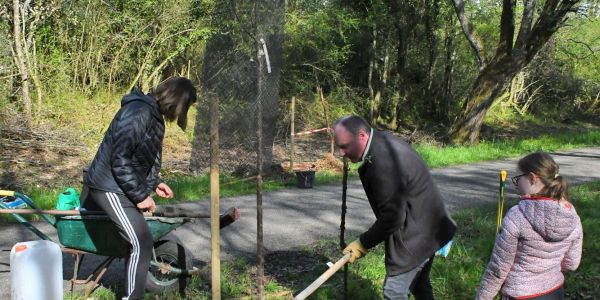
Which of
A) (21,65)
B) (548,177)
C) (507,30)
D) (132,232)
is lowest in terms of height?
(132,232)

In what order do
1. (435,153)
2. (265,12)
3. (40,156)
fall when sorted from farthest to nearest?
(265,12) → (435,153) → (40,156)

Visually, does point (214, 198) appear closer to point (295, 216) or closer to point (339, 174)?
point (295, 216)

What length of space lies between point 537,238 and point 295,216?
15.4ft

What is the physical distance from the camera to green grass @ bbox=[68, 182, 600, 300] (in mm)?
4480

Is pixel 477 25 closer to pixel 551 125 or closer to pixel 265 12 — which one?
pixel 551 125

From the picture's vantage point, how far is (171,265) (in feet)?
14.6

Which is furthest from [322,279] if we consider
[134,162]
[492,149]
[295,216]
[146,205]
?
[492,149]

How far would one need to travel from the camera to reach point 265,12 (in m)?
13.6

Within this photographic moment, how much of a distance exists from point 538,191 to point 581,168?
33.2ft

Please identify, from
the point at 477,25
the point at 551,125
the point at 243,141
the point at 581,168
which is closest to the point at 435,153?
the point at 581,168

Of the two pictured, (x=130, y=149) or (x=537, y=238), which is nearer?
(x=537, y=238)

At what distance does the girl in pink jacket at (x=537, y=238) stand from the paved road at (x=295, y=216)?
3229 millimetres

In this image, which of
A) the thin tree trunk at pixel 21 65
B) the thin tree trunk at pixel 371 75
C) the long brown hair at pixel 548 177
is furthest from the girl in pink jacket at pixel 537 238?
the thin tree trunk at pixel 371 75

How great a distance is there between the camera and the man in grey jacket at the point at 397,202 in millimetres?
2953
